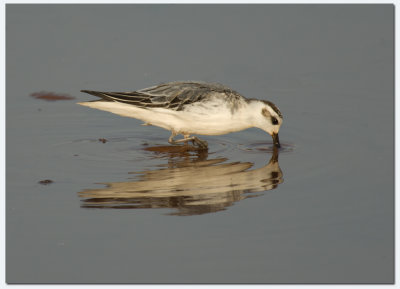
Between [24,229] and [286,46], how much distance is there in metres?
8.64

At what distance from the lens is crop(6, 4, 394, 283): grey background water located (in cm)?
759

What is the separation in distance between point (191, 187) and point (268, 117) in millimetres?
2469

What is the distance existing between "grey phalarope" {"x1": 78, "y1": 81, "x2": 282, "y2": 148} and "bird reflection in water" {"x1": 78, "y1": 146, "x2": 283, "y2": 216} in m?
0.61

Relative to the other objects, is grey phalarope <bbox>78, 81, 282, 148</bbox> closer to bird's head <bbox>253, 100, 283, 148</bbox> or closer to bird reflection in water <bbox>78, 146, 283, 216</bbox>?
bird's head <bbox>253, 100, 283, 148</bbox>

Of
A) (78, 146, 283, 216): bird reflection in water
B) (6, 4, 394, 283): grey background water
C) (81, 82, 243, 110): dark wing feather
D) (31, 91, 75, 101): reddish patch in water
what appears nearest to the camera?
(6, 4, 394, 283): grey background water

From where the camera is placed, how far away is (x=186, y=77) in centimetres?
1375

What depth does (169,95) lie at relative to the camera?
11312 millimetres

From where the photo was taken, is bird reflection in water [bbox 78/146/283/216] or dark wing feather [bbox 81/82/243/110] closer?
bird reflection in water [bbox 78/146/283/216]

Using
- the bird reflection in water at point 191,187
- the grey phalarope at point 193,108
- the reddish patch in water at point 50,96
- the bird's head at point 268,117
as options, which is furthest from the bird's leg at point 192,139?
the reddish patch in water at point 50,96

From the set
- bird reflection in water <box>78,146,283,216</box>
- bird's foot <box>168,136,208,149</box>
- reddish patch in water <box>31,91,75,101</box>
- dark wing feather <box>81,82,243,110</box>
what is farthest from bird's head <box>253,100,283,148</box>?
reddish patch in water <box>31,91,75,101</box>

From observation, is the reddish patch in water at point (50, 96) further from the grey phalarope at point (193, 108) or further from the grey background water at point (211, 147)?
the grey phalarope at point (193, 108)

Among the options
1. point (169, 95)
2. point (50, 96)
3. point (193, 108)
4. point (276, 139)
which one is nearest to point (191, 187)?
point (193, 108)

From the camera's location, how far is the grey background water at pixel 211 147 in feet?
24.9

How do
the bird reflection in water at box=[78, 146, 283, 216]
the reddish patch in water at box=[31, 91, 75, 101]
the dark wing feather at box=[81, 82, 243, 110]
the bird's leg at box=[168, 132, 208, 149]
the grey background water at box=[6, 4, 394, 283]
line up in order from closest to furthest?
1. the grey background water at box=[6, 4, 394, 283]
2. the bird reflection in water at box=[78, 146, 283, 216]
3. the dark wing feather at box=[81, 82, 243, 110]
4. the bird's leg at box=[168, 132, 208, 149]
5. the reddish patch in water at box=[31, 91, 75, 101]
